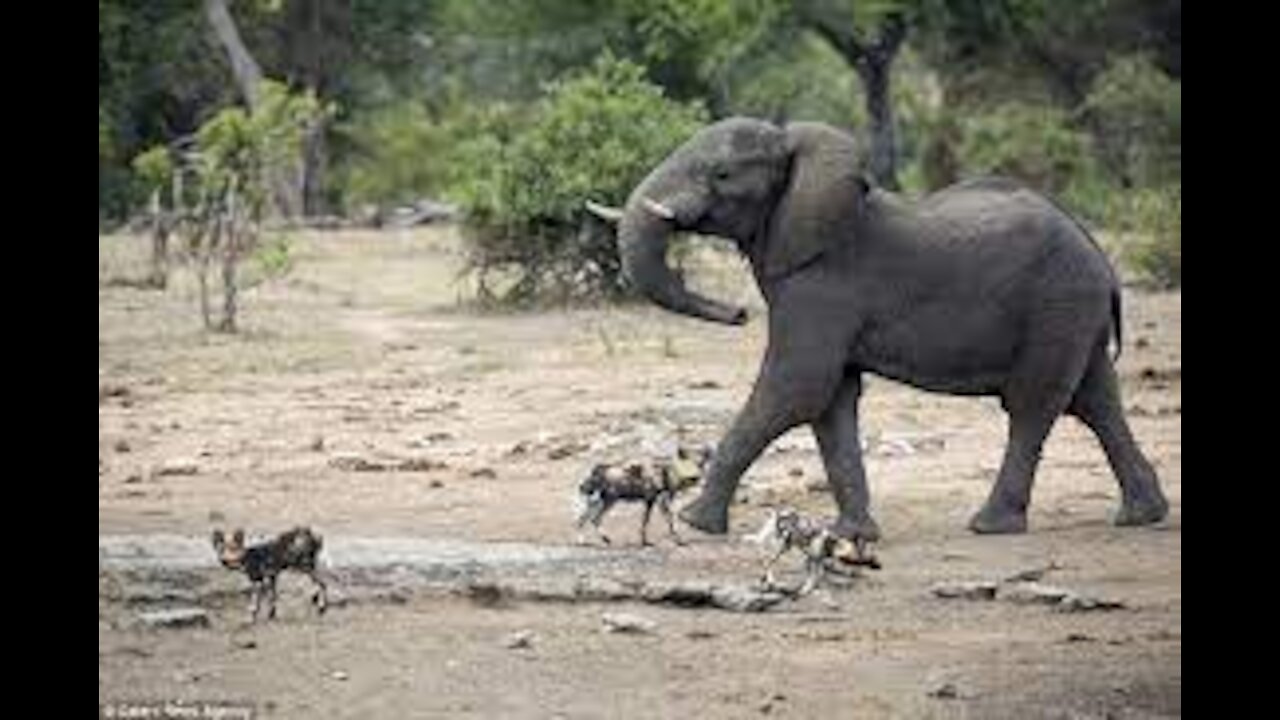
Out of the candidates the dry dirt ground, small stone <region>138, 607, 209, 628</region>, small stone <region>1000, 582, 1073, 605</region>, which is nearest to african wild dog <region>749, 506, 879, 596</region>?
the dry dirt ground

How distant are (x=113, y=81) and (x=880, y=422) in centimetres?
2782

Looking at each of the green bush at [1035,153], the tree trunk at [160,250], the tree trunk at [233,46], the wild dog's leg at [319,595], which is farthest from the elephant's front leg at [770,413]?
the tree trunk at [233,46]

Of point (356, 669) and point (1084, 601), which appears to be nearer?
point (356, 669)

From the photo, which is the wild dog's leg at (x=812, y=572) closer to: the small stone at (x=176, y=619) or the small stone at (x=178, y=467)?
the small stone at (x=176, y=619)

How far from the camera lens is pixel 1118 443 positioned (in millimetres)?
12492

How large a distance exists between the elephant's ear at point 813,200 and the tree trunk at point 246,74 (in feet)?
98.6

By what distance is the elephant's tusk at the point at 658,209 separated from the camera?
39.4 feet

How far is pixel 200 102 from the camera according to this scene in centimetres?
4672

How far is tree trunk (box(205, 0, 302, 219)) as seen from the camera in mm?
42062

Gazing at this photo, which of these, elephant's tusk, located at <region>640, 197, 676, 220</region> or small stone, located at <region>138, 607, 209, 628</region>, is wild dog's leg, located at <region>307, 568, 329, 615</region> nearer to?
small stone, located at <region>138, 607, 209, 628</region>

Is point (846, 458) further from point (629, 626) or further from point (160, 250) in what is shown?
point (160, 250)
